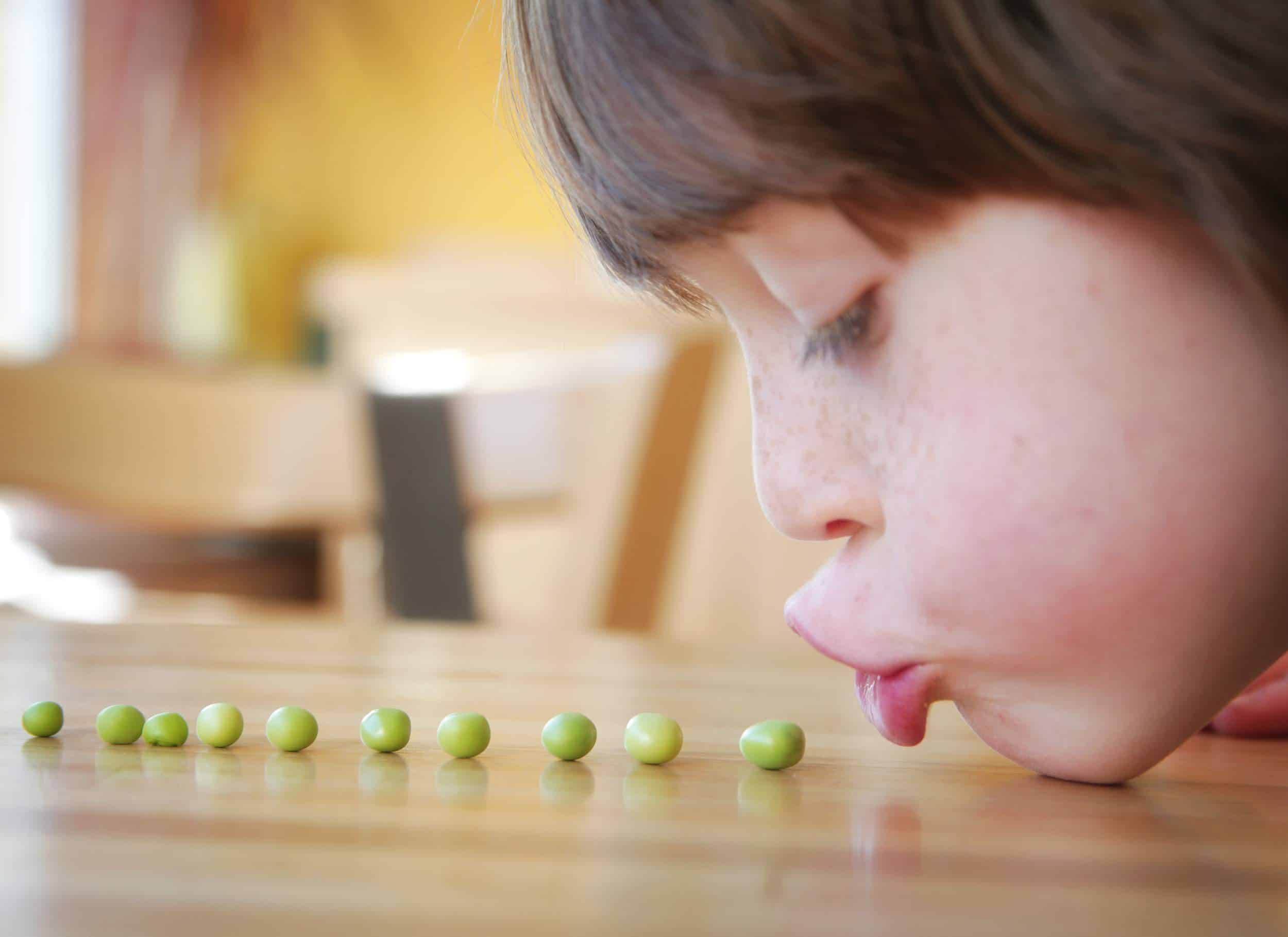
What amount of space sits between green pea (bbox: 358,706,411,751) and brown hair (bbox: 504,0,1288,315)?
180mm

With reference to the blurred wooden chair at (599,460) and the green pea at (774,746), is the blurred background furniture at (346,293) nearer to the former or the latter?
the blurred wooden chair at (599,460)

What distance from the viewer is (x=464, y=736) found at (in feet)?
1.33

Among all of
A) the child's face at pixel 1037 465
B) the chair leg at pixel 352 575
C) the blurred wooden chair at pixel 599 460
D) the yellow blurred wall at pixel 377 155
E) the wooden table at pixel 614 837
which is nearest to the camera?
the wooden table at pixel 614 837

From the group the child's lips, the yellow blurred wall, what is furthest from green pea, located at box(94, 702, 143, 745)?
the yellow blurred wall

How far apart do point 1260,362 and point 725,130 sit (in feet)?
0.51

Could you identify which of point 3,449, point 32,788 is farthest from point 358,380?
point 32,788

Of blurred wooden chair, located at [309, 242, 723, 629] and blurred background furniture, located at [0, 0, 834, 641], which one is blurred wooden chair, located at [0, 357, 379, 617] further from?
blurred wooden chair, located at [309, 242, 723, 629]

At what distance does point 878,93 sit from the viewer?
0.33 m

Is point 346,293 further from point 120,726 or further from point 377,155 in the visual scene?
point 120,726

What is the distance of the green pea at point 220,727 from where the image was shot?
1.36 feet

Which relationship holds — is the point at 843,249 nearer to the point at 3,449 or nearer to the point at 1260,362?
the point at 1260,362

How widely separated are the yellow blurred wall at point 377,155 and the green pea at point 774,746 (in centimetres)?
459

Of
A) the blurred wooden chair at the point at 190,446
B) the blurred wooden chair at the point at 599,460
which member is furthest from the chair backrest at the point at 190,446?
the blurred wooden chair at the point at 599,460

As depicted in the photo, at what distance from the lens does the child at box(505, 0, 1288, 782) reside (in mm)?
315
